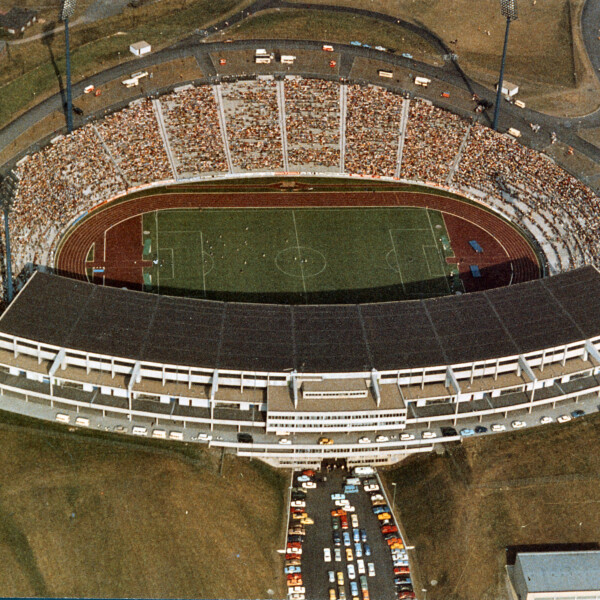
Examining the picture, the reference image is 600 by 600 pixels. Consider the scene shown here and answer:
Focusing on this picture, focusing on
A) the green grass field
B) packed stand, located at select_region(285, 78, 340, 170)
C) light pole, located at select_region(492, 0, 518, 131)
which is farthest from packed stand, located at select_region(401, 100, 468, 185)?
packed stand, located at select_region(285, 78, 340, 170)

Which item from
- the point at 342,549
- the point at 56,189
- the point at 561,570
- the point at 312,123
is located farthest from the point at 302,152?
the point at 561,570

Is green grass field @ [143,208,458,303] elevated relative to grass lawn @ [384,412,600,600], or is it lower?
elevated

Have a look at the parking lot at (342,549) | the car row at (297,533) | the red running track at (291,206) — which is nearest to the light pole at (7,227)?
the red running track at (291,206)

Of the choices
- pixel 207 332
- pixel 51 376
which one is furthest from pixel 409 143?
pixel 51 376

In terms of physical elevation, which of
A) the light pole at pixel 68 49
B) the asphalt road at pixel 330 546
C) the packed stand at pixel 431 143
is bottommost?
the asphalt road at pixel 330 546

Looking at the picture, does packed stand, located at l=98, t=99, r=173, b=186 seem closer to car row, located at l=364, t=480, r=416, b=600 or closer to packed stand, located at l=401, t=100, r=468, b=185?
packed stand, located at l=401, t=100, r=468, b=185

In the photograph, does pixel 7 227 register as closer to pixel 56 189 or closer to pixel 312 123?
pixel 56 189

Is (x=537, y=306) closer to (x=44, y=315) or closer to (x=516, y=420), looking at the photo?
(x=516, y=420)

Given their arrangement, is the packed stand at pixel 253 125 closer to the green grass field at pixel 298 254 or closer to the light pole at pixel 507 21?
the green grass field at pixel 298 254
